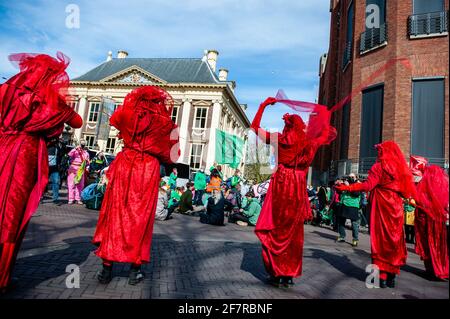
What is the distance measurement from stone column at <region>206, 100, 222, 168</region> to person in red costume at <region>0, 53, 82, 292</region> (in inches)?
1135

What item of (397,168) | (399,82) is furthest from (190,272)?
(399,82)

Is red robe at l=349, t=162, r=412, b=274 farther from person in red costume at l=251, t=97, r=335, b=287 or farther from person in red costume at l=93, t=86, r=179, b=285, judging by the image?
person in red costume at l=93, t=86, r=179, b=285

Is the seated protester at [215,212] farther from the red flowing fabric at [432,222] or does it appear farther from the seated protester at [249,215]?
the red flowing fabric at [432,222]

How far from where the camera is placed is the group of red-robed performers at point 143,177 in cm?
265

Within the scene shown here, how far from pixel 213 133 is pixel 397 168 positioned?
2898cm

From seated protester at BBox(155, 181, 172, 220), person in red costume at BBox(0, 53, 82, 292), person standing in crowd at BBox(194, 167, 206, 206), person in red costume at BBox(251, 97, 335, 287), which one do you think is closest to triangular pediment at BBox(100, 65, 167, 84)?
person standing in crowd at BBox(194, 167, 206, 206)

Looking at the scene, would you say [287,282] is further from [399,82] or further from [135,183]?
[399,82]

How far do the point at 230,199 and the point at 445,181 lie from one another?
30.2 feet

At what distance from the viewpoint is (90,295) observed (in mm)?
2697

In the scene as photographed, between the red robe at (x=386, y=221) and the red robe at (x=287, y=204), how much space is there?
1.00 m

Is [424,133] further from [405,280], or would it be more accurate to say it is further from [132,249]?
[132,249]

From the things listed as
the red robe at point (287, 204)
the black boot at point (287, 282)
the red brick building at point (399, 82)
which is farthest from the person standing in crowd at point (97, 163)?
the red brick building at point (399, 82)

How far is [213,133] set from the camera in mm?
32750

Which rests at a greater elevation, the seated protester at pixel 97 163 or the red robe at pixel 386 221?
the seated protester at pixel 97 163
